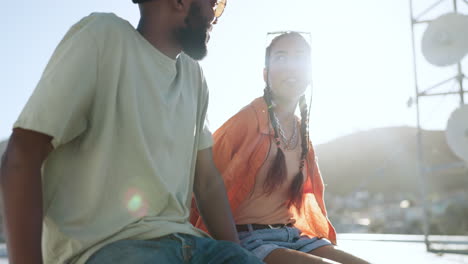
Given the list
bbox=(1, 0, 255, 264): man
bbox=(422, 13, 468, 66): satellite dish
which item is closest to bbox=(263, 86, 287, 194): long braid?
bbox=(1, 0, 255, 264): man

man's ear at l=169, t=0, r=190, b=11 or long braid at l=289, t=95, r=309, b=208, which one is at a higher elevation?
man's ear at l=169, t=0, r=190, b=11

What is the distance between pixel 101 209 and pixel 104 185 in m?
0.06

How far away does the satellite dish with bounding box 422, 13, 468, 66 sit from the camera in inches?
261

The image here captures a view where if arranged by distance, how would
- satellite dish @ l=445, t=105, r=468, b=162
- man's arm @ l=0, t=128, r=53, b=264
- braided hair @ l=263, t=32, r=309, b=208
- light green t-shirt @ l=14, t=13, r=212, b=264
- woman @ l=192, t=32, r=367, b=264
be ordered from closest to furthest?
1. man's arm @ l=0, t=128, r=53, b=264
2. light green t-shirt @ l=14, t=13, r=212, b=264
3. woman @ l=192, t=32, r=367, b=264
4. braided hair @ l=263, t=32, r=309, b=208
5. satellite dish @ l=445, t=105, r=468, b=162

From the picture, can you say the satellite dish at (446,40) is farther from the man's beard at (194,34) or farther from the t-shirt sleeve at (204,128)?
the man's beard at (194,34)

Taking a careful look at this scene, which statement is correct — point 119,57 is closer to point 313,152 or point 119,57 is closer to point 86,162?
point 86,162

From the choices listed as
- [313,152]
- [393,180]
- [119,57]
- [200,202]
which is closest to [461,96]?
[313,152]

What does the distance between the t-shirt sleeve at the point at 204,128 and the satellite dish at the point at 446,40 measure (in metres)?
5.60

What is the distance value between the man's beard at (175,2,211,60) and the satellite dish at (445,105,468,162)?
587cm

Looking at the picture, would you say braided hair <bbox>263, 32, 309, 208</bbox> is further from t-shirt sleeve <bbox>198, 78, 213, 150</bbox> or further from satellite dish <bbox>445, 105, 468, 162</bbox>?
satellite dish <bbox>445, 105, 468, 162</bbox>

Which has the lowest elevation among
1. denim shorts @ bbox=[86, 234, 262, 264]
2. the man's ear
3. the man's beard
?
→ denim shorts @ bbox=[86, 234, 262, 264]

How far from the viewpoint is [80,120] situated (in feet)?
4.22

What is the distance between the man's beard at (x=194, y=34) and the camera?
1.56 metres

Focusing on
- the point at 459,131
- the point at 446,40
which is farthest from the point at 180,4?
the point at 459,131
